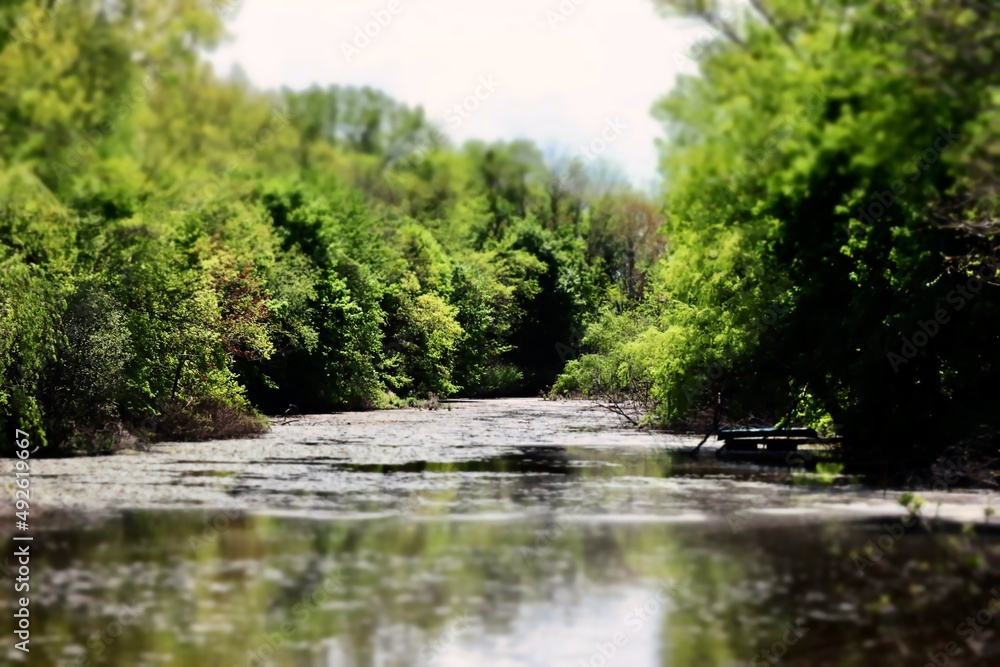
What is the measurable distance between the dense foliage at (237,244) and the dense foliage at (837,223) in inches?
486

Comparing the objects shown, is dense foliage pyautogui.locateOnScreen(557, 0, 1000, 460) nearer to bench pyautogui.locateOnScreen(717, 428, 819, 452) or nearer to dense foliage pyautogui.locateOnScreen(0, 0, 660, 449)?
bench pyautogui.locateOnScreen(717, 428, 819, 452)

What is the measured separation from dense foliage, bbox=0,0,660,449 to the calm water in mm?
5564

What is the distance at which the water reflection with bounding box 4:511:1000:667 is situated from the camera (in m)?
12.1

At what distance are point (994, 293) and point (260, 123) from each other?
32.9m

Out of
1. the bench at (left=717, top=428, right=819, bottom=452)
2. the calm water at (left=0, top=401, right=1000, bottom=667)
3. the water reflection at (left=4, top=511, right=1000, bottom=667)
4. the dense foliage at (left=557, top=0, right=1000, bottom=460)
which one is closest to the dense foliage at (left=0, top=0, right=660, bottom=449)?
the calm water at (left=0, top=401, right=1000, bottom=667)

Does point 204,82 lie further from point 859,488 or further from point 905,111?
point 905,111

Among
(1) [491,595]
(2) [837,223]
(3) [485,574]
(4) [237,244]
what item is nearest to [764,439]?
(2) [837,223]

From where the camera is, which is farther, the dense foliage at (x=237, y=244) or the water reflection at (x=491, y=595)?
the dense foliage at (x=237, y=244)

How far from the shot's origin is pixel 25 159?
969 inches

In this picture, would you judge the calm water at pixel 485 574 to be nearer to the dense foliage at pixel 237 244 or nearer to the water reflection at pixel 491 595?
the water reflection at pixel 491 595

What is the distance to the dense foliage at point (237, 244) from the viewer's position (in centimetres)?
2842

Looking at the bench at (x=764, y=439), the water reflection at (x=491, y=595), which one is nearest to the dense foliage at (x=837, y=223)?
the bench at (x=764, y=439)

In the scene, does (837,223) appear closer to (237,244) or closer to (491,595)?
(491,595)

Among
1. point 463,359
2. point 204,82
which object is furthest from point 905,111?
point 463,359
